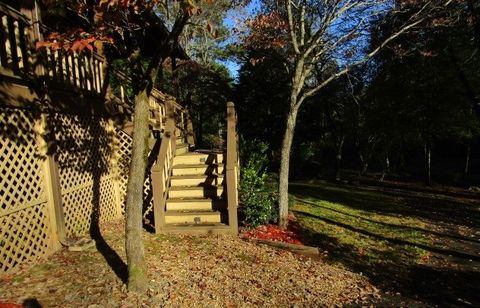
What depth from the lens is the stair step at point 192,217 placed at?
8484mm

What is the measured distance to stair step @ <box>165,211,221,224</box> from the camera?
27.8 ft

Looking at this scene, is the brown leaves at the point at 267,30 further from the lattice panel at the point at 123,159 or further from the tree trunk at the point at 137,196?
the tree trunk at the point at 137,196

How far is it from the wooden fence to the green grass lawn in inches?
216

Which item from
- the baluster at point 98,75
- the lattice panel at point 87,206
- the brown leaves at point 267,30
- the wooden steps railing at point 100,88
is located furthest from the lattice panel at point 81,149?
the brown leaves at point 267,30

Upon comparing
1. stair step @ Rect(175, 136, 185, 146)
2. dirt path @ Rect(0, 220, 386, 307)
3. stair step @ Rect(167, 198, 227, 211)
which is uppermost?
stair step @ Rect(175, 136, 185, 146)

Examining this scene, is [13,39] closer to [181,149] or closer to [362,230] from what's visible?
[181,149]

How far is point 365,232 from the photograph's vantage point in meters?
11.5

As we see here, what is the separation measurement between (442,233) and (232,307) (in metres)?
9.40

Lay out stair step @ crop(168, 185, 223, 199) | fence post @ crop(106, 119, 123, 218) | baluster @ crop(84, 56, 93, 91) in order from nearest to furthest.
Answer: baluster @ crop(84, 56, 93, 91), stair step @ crop(168, 185, 223, 199), fence post @ crop(106, 119, 123, 218)

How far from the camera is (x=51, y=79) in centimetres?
684

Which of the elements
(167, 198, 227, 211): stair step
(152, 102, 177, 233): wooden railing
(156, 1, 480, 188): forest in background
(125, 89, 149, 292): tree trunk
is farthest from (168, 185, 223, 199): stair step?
(156, 1, 480, 188): forest in background

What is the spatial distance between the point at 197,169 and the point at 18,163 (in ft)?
15.0

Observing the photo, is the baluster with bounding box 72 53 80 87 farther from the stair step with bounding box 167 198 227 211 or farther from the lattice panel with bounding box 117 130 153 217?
the stair step with bounding box 167 198 227 211

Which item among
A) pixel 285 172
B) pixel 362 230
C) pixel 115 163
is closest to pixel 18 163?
pixel 115 163
